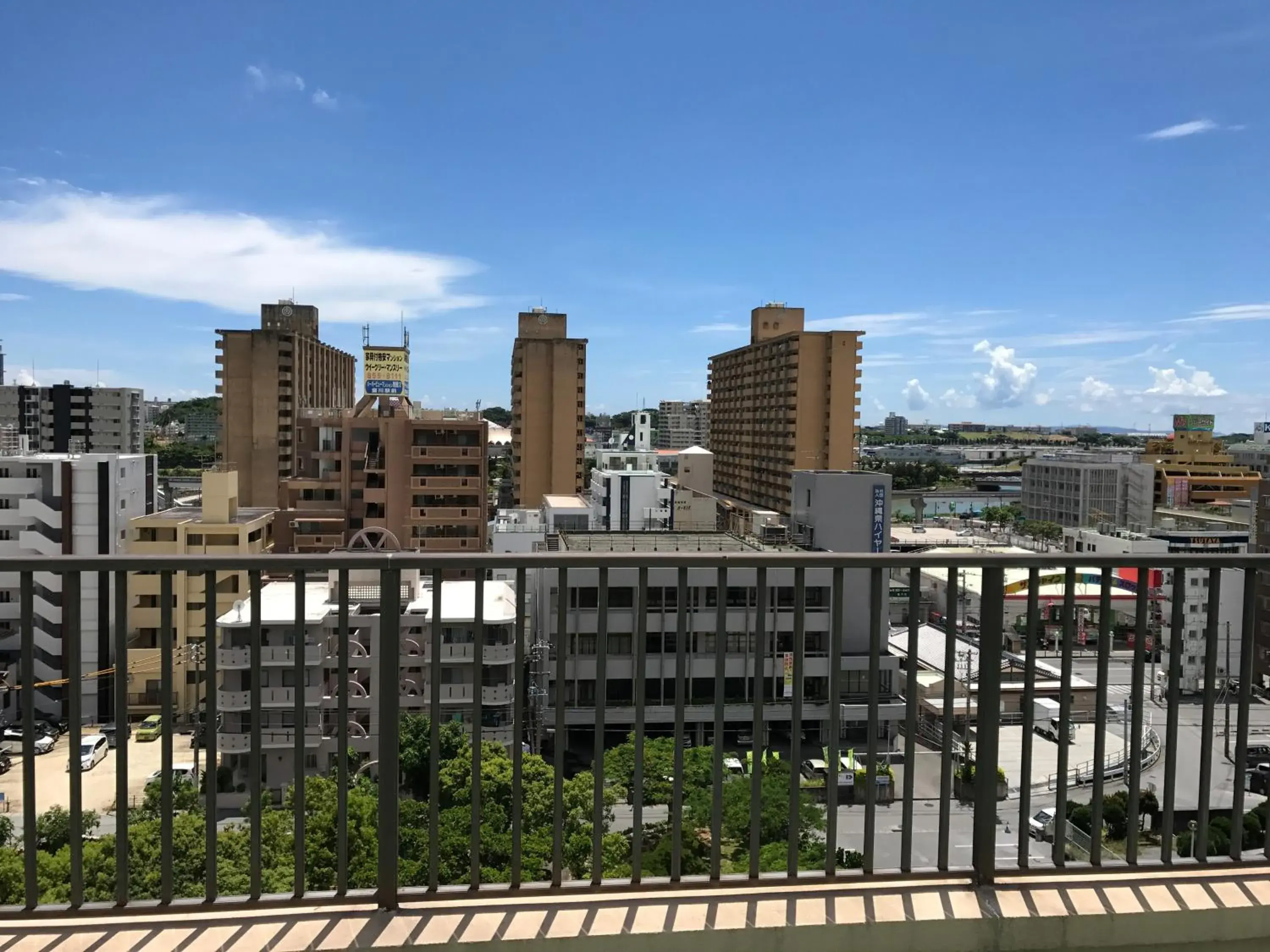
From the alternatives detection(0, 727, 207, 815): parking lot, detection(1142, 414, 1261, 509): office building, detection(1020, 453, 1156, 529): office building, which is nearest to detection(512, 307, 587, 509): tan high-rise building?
detection(1020, 453, 1156, 529): office building

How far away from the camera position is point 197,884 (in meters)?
5.17

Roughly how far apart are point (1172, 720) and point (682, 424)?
118269mm

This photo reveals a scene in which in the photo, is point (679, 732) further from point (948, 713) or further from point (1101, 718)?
point (1101, 718)

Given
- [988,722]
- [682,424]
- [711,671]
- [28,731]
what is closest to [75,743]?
[28,731]

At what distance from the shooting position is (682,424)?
4724 inches

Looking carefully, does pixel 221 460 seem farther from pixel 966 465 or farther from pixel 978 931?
pixel 966 465

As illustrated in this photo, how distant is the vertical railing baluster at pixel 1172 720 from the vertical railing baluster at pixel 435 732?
65.0 inches

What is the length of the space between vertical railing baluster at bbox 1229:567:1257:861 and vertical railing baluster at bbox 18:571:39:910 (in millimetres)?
2437

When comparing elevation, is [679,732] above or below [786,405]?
below

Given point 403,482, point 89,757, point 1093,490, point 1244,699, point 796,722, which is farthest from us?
point 1093,490

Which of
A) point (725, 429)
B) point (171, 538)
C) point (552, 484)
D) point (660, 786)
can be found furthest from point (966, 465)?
point (660, 786)

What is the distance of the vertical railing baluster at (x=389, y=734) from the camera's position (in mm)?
1891

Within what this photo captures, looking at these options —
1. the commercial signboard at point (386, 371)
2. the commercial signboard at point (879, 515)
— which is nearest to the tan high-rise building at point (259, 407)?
the commercial signboard at point (386, 371)

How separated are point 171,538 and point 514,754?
2314cm
